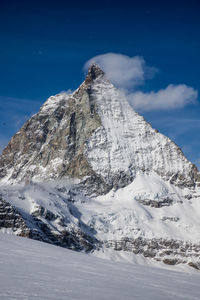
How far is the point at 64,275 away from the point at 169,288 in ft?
17.1

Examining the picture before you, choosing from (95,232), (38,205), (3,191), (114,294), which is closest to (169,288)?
(114,294)

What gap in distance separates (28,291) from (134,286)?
608 centimetres

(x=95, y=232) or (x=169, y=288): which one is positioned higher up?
(x=95, y=232)

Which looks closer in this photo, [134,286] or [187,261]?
[134,286]

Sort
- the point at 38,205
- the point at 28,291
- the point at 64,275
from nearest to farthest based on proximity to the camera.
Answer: the point at 28,291, the point at 64,275, the point at 38,205

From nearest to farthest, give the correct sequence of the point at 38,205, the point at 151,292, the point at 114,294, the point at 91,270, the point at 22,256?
the point at 114,294 < the point at 151,292 < the point at 91,270 < the point at 22,256 < the point at 38,205

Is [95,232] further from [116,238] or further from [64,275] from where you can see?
[64,275]

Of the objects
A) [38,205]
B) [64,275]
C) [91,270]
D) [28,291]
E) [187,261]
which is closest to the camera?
[28,291]

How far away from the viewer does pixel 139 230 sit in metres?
198

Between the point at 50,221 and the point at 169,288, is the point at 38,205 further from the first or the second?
the point at 169,288

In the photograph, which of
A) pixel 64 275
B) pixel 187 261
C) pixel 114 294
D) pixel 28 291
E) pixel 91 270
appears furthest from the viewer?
pixel 187 261

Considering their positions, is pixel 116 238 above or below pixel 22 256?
above

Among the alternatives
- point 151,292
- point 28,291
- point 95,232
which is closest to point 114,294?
point 151,292

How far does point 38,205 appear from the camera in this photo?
171 m
